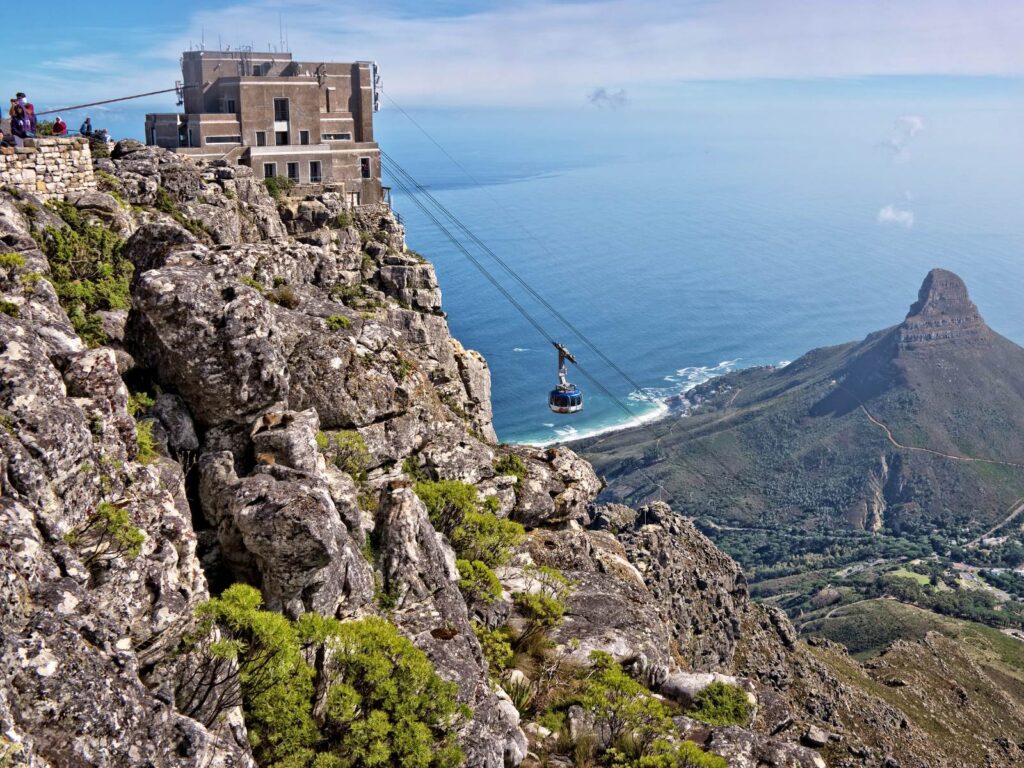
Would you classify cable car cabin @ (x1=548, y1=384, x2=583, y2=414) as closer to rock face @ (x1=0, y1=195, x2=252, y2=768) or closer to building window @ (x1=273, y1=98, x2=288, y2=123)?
building window @ (x1=273, y1=98, x2=288, y2=123)

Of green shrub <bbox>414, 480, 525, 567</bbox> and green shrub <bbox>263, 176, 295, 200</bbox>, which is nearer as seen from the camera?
green shrub <bbox>414, 480, 525, 567</bbox>

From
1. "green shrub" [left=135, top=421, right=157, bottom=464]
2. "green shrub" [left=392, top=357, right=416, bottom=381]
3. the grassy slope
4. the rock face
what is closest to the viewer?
the rock face

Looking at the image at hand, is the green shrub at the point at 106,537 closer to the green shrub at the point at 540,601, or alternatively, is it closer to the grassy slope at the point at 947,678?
the green shrub at the point at 540,601

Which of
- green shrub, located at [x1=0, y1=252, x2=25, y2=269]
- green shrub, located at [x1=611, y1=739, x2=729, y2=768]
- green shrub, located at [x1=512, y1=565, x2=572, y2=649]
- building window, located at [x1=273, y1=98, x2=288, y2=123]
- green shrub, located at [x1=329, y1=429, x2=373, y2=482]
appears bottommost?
green shrub, located at [x1=611, y1=739, x2=729, y2=768]

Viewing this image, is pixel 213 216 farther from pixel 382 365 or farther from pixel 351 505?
pixel 351 505

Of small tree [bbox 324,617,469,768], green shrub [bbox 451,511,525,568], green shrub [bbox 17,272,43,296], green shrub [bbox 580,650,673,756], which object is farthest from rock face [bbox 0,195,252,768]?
green shrub [bbox 580,650,673,756]

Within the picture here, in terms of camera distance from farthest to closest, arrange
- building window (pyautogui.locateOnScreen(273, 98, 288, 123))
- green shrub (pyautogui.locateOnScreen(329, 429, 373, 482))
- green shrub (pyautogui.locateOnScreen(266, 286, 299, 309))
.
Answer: building window (pyautogui.locateOnScreen(273, 98, 288, 123))
green shrub (pyautogui.locateOnScreen(266, 286, 299, 309))
green shrub (pyautogui.locateOnScreen(329, 429, 373, 482))
